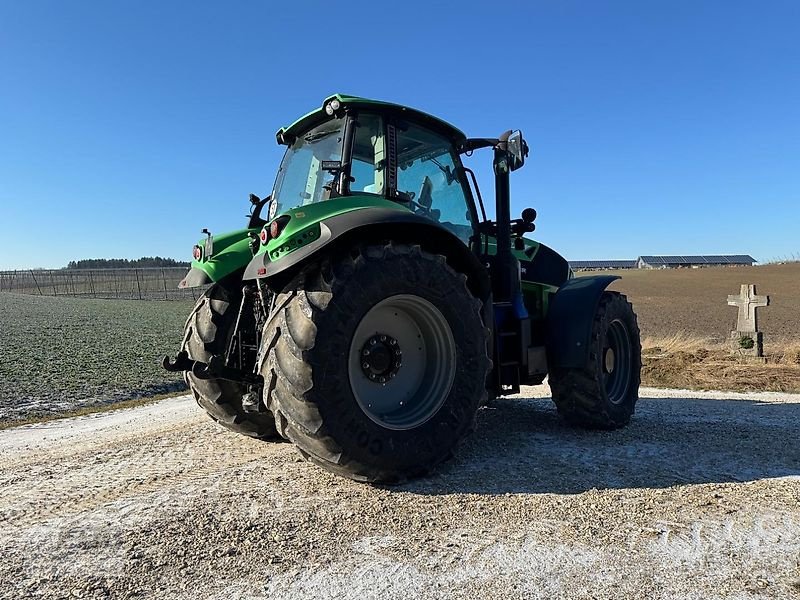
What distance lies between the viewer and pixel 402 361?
4082 mm

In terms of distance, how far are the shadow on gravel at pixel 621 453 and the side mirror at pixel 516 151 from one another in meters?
2.29

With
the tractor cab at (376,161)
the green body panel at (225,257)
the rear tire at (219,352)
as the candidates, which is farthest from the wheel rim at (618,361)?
the green body panel at (225,257)

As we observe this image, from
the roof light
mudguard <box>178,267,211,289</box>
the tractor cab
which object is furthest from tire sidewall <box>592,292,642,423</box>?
mudguard <box>178,267,211,289</box>

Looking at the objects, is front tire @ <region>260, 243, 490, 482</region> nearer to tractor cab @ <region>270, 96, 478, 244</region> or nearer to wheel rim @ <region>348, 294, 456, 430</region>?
wheel rim @ <region>348, 294, 456, 430</region>

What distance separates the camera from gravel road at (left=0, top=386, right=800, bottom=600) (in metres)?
2.51

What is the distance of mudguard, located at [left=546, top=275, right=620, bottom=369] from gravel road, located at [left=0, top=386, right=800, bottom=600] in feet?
2.37

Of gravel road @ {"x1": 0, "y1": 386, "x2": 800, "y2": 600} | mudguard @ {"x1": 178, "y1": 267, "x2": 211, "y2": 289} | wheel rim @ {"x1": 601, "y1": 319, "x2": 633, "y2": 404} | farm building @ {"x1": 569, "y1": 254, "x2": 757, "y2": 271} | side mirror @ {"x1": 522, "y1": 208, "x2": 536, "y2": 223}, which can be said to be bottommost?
gravel road @ {"x1": 0, "y1": 386, "x2": 800, "y2": 600}

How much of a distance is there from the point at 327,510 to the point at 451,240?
1.91 m

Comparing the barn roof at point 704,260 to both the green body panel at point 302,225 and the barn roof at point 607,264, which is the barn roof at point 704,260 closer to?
the barn roof at point 607,264

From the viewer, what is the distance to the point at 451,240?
4098mm

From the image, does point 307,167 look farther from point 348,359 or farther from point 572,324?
point 572,324

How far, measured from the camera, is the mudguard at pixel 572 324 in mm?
5176

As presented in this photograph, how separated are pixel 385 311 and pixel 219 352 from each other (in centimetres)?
151

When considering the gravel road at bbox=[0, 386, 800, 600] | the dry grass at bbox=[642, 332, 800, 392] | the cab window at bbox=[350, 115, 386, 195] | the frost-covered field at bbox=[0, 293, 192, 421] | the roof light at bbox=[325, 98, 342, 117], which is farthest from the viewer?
the dry grass at bbox=[642, 332, 800, 392]
